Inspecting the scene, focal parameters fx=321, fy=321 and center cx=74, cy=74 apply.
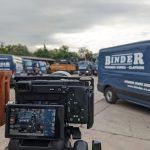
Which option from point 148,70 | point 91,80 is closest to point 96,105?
point 148,70

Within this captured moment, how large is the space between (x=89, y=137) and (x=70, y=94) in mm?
4175

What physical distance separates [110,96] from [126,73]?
66.7 inches

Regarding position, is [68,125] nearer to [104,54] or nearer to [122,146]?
[122,146]

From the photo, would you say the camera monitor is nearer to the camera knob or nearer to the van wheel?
the camera knob

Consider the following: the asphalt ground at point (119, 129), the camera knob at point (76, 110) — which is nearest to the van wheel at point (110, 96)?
the asphalt ground at point (119, 129)

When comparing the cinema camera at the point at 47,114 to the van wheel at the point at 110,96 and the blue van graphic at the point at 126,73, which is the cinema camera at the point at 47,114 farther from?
the van wheel at the point at 110,96

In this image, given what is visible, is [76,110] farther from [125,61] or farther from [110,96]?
[110,96]

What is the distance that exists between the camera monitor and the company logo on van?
7563 mm

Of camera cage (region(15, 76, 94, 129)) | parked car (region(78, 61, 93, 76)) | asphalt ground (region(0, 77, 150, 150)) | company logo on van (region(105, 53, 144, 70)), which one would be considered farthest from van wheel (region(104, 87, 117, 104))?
parked car (region(78, 61, 93, 76))

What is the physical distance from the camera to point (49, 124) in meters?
3.22

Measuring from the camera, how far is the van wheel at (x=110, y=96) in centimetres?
1267

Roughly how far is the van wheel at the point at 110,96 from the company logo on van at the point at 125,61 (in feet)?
3.06

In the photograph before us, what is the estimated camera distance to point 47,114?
324cm

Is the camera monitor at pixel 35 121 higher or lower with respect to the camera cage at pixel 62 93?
lower
